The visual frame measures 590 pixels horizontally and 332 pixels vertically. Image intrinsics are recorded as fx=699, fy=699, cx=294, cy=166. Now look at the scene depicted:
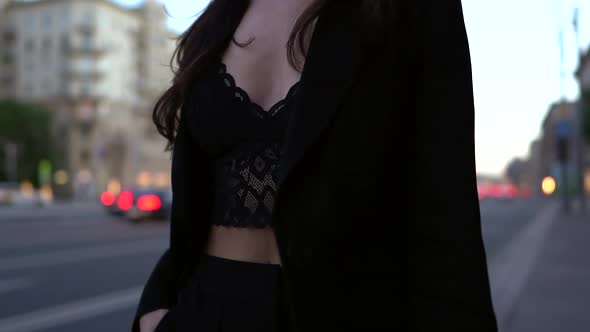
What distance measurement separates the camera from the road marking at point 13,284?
835cm

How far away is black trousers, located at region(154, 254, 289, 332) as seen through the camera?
1.27m

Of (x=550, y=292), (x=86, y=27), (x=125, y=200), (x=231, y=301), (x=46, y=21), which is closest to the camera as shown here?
(x=231, y=301)

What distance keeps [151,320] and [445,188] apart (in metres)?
0.69

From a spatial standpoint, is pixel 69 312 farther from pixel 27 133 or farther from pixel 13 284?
pixel 27 133

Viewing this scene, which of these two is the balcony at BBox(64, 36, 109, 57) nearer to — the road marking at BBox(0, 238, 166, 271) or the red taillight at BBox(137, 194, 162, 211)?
the red taillight at BBox(137, 194, 162, 211)

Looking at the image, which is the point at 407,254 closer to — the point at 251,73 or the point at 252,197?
the point at 252,197

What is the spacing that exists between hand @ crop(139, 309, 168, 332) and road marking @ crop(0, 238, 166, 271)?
9.54 m

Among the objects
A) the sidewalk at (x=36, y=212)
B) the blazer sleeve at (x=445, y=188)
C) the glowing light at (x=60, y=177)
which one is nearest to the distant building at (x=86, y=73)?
the glowing light at (x=60, y=177)

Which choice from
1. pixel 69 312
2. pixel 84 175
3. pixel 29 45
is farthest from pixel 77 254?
pixel 29 45

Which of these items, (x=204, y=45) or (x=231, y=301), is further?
(x=204, y=45)

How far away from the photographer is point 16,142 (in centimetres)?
5625

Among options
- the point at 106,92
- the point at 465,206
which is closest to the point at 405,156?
the point at 465,206

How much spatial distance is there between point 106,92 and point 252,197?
68808mm

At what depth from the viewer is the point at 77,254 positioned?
40.3ft
